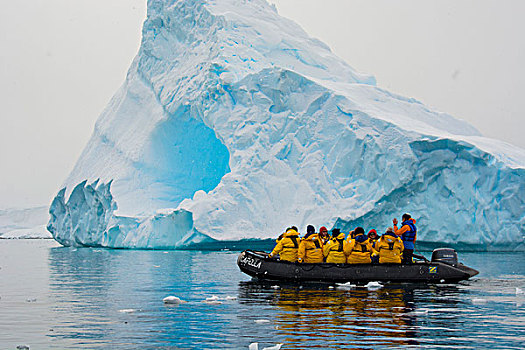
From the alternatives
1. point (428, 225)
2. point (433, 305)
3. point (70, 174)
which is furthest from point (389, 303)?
point (70, 174)

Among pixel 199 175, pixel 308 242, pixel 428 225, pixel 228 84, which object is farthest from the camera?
pixel 199 175

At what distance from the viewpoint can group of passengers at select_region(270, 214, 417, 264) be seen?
11.7 metres

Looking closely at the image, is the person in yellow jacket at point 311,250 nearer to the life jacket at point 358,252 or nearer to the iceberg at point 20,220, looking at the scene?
the life jacket at point 358,252

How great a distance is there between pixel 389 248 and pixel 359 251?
0.56 m

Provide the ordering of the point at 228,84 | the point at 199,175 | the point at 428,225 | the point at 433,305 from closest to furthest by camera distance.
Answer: the point at 433,305, the point at 428,225, the point at 228,84, the point at 199,175

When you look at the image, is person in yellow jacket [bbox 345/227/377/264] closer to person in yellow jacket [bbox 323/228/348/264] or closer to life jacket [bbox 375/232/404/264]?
person in yellow jacket [bbox 323/228/348/264]

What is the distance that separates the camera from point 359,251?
11.8m

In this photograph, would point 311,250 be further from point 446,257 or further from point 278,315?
point 278,315

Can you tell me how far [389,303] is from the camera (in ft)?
30.1

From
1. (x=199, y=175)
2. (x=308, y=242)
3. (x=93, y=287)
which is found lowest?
(x=93, y=287)

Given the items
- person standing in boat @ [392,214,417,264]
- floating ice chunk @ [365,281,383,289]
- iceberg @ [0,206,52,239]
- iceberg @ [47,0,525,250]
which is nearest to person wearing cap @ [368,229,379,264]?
person standing in boat @ [392,214,417,264]

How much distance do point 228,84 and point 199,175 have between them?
4733 millimetres

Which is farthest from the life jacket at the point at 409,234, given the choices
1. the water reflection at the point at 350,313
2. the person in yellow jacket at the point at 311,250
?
the person in yellow jacket at the point at 311,250

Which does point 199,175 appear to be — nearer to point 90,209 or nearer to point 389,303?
point 90,209
